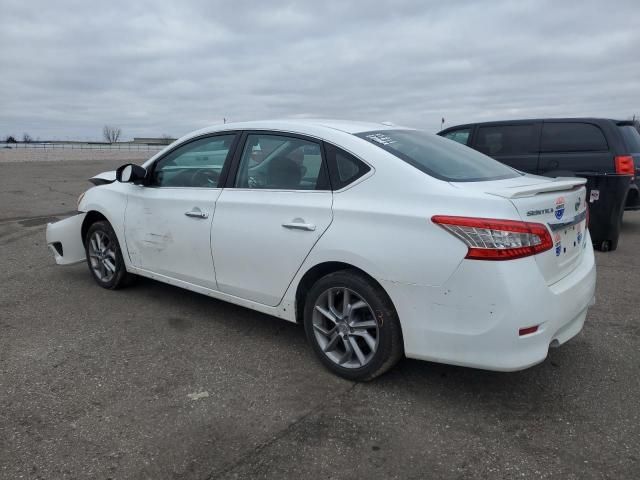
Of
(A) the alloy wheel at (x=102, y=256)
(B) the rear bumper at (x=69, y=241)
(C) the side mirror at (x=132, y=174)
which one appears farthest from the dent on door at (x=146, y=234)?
(B) the rear bumper at (x=69, y=241)

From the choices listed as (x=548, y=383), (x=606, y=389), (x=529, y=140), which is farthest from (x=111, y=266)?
(x=529, y=140)

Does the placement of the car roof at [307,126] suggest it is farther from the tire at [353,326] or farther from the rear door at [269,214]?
the tire at [353,326]

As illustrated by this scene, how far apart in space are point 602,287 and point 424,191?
330cm

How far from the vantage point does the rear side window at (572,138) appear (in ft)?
25.6

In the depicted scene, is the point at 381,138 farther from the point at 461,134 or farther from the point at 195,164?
the point at 461,134

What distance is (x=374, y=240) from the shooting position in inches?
120

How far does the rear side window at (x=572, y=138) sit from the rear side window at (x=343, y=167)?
5.84m

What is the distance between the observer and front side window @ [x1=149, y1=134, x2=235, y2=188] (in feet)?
13.6

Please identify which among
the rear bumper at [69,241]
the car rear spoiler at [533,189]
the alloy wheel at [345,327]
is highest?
the car rear spoiler at [533,189]

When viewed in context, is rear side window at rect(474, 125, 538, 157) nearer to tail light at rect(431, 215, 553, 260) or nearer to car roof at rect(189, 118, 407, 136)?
car roof at rect(189, 118, 407, 136)

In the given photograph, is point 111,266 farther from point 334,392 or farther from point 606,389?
point 606,389

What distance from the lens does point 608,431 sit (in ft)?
9.27

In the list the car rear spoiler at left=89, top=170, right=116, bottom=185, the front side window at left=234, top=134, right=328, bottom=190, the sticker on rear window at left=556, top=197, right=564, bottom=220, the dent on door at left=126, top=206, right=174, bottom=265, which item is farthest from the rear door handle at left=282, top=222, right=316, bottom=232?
the car rear spoiler at left=89, top=170, right=116, bottom=185

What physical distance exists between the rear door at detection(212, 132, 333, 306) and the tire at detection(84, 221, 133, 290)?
4.90 ft
